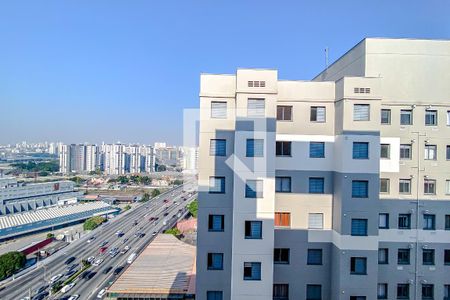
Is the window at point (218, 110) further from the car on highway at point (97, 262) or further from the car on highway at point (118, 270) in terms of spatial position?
the car on highway at point (97, 262)

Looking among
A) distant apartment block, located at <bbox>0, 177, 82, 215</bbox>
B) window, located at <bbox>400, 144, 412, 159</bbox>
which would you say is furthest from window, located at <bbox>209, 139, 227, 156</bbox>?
distant apartment block, located at <bbox>0, 177, 82, 215</bbox>

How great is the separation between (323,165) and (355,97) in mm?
1739

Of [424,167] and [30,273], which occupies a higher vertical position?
[424,167]

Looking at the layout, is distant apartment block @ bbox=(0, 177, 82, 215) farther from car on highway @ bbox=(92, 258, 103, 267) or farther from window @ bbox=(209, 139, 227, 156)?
window @ bbox=(209, 139, 227, 156)

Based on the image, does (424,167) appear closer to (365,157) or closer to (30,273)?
(365,157)

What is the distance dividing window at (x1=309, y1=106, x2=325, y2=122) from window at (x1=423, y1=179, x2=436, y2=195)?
3.02 m

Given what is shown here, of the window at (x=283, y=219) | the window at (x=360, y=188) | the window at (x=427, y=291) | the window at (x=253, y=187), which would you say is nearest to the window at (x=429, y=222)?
the window at (x=427, y=291)

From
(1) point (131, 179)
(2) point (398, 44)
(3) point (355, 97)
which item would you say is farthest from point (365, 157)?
(1) point (131, 179)

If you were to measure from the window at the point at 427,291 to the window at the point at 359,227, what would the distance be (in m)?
2.32

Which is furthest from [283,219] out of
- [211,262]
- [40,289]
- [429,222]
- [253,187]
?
[40,289]

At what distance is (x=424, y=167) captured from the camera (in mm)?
7066

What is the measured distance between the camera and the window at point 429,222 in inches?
278

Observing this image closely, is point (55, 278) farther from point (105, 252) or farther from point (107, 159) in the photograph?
point (107, 159)

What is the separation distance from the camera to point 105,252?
29.5 m
